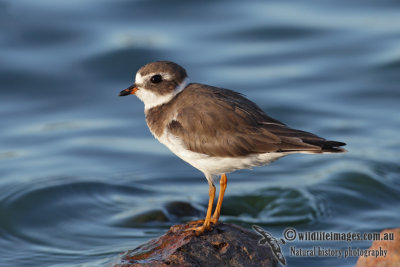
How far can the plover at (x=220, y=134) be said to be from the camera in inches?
285

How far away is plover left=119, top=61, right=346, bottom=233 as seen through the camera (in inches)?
285

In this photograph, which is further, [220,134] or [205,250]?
[220,134]

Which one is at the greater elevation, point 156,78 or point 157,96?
point 156,78

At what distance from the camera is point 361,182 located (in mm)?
11766

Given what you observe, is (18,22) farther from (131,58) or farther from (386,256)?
(386,256)

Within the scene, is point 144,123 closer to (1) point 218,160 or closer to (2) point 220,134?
(2) point 220,134

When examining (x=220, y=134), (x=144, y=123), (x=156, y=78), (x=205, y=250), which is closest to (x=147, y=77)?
(x=156, y=78)

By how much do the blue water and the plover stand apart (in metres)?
2.10

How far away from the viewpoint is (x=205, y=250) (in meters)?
6.97

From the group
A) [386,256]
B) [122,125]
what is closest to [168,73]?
[386,256]

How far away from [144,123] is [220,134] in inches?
279

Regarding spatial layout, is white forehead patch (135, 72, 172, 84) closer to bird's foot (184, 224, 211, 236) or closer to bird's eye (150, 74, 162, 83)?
bird's eye (150, 74, 162, 83)

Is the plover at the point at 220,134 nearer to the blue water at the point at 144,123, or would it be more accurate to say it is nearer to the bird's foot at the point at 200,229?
the bird's foot at the point at 200,229

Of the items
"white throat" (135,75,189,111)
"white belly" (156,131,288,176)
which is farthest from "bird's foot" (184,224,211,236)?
"white throat" (135,75,189,111)
